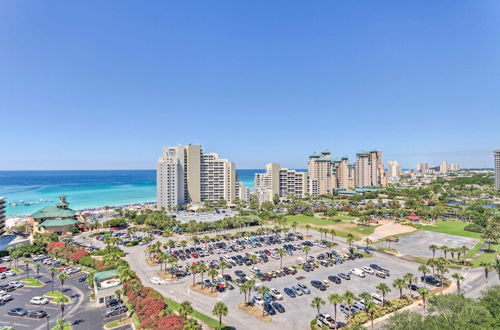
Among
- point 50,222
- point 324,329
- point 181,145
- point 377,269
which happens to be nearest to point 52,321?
point 324,329

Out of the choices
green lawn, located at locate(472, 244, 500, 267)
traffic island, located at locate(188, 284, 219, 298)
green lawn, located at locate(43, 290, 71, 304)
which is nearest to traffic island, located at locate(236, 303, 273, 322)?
traffic island, located at locate(188, 284, 219, 298)

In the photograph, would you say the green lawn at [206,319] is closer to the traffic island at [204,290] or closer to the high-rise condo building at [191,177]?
the traffic island at [204,290]

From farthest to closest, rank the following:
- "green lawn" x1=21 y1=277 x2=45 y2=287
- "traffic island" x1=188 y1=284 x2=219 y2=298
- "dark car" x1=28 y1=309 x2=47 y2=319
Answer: "green lawn" x1=21 y1=277 x2=45 y2=287, "traffic island" x1=188 y1=284 x2=219 y2=298, "dark car" x1=28 y1=309 x2=47 y2=319

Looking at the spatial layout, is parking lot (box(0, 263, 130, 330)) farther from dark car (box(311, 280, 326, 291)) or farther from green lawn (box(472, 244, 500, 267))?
green lawn (box(472, 244, 500, 267))

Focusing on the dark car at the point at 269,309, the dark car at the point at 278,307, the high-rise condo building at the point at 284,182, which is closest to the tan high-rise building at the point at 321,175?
the high-rise condo building at the point at 284,182

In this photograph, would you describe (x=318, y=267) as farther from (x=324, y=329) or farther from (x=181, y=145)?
(x=181, y=145)

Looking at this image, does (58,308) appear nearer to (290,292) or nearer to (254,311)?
(254,311)

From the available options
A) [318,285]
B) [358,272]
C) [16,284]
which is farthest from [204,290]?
[16,284]
